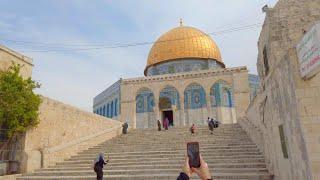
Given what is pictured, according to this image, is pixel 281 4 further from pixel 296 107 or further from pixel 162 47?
pixel 162 47

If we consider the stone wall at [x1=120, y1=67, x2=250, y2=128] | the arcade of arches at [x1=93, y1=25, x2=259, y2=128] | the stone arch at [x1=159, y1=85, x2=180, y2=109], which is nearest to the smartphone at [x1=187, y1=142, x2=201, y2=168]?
the arcade of arches at [x1=93, y1=25, x2=259, y2=128]

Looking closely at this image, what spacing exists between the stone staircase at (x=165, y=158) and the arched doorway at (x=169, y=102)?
1022cm

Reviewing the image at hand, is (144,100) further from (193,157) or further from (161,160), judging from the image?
(193,157)

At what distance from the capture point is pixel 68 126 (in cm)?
1271

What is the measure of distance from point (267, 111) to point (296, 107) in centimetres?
268

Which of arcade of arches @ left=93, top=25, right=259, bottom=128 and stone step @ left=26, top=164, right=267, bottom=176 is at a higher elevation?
arcade of arches @ left=93, top=25, right=259, bottom=128

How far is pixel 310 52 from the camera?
4.18 metres

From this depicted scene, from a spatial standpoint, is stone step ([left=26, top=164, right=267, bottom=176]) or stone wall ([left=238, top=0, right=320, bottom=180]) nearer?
stone wall ([left=238, top=0, right=320, bottom=180])

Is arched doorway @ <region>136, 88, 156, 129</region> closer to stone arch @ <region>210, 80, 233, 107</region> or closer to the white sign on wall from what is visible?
stone arch @ <region>210, 80, 233, 107</region>

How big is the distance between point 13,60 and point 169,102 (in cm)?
1465

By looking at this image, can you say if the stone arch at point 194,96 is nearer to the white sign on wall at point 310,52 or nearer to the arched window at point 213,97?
the arched window at point 213,97

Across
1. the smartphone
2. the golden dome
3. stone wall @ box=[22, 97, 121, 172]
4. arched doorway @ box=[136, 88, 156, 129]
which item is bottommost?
the smartphone

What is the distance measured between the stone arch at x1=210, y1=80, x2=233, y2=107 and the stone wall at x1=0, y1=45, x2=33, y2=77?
1491cm

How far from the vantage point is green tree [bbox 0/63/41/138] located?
10031mm
